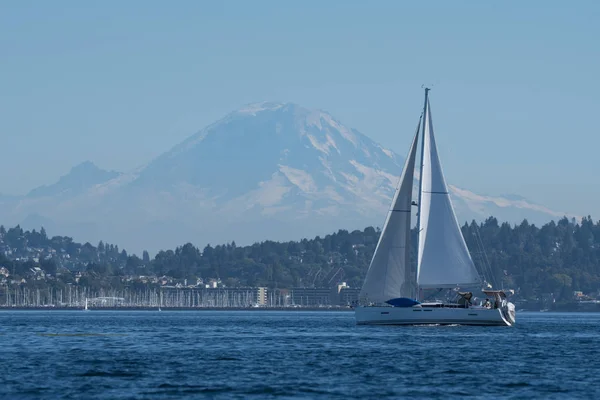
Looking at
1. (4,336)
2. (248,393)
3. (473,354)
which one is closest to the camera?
(248,393)

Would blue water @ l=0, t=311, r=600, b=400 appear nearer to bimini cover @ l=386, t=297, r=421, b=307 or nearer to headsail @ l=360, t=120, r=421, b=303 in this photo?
bimini cover @ l=386, t=297, r=421, b=307

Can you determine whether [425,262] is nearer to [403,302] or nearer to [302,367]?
[403,302]

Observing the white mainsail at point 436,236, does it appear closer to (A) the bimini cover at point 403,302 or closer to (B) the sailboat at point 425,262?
(B) the sailboat at point 425,262

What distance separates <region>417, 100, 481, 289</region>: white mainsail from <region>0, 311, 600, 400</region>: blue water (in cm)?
671

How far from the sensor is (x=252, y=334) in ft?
345

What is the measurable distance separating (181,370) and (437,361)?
13.9 meters

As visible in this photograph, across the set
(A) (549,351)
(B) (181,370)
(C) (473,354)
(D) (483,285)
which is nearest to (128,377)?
(B) (181,370)

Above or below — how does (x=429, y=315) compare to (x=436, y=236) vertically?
below

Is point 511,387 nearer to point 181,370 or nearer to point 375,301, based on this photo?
point 181,370

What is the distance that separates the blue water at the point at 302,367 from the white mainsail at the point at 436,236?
6.71 m

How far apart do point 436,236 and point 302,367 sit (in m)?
38.6

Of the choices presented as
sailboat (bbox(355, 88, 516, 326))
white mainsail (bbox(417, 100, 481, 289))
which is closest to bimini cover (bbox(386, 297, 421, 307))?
sailboat (bbox(355, 88, 516, 326))

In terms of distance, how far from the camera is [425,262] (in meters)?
103

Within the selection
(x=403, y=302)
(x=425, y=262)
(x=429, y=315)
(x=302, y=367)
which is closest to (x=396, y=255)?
(x=425, y=262)
